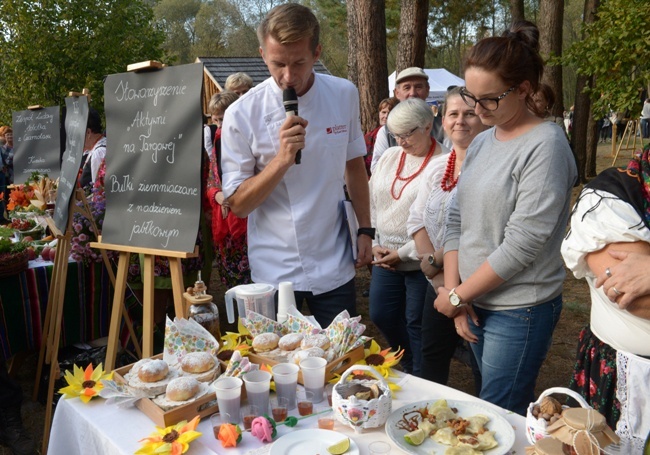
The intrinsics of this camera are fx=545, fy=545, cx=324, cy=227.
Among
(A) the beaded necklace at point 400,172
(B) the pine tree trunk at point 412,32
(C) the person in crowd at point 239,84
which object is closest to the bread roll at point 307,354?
(A) the beaded necklace at point 400,172

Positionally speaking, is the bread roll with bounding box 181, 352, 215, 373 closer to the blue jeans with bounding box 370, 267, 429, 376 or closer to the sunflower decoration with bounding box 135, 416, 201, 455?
the sunflower decoration with bounding box 135, 416, 201, 455

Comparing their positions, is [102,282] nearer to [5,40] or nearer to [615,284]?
[615,284]

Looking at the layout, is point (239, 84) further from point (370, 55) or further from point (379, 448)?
point (379, 448)

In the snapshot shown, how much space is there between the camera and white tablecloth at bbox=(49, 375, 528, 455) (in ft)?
4.42

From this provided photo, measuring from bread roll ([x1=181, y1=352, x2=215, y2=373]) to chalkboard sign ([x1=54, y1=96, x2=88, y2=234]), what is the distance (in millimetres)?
1832

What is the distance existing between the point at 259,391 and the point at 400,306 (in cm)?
168

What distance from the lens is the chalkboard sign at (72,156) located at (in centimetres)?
309

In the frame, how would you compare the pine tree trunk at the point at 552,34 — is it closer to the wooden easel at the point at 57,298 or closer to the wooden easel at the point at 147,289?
the wooden easel at the point at 57,298

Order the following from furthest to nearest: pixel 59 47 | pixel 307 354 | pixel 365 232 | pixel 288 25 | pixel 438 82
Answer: pixel 438 82 → pixel 59 47 → pixel 365 232 → pixel 288 25 → pixel 307 354

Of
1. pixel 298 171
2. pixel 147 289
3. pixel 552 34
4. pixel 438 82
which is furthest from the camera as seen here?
pixel 438 82

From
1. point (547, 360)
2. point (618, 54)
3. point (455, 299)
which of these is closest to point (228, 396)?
point (455, 299)

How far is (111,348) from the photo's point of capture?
2.36 meters

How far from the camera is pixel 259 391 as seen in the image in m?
1.45

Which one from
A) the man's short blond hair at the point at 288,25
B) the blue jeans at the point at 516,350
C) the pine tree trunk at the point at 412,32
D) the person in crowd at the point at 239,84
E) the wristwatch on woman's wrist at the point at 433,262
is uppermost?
the pine tree trunk at the point at 412,32
